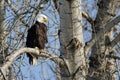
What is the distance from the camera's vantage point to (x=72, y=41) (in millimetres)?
3156

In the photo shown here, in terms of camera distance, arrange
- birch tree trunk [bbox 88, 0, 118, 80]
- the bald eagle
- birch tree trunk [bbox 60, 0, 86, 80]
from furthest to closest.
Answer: the bald eagle → birch tree trunk [bbox 88, 0, 118, 80] → birch tree trunk [bbox 60, 0, 86, 80]

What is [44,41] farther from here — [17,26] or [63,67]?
[63,67]

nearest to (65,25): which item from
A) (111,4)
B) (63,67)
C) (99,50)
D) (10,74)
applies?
(63,67)

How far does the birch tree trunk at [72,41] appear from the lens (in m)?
3.14

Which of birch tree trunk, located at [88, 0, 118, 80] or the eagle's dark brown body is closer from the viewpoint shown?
birch tree trunk, located at [88, 0, 118, 80]

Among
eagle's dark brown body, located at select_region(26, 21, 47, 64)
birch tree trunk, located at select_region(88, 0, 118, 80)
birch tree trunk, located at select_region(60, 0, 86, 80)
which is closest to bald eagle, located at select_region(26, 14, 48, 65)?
eagle's dark brown body, located at select_region(26, 21, 47, 64)

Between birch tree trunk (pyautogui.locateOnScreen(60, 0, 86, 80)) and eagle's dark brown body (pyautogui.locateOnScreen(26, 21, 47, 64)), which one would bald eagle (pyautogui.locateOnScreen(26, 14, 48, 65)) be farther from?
birch tree trunk (pyautogui.locateOnScreen(60, 0, 86, 80))

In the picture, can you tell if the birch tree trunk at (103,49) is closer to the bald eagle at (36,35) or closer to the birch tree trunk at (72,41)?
the birch tree trunk at (72,41)

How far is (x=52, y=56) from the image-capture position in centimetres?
309

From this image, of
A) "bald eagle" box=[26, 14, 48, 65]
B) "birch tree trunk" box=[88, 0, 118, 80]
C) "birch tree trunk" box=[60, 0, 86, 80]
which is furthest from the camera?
"bald eagle" box=[26, 14, 48, 65]

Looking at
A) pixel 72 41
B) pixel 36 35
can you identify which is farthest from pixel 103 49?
pixel 36 35

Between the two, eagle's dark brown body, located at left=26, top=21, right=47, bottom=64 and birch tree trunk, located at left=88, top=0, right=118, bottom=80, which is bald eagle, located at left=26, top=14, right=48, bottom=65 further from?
birch tree trunk, located at left=88, top=0, right=118, bottom=80

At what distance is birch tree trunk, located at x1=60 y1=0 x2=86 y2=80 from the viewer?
3141 mm

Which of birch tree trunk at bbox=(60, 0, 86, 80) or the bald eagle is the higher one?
birch tree trunk at bbox=(60, 0, 86, 80)
